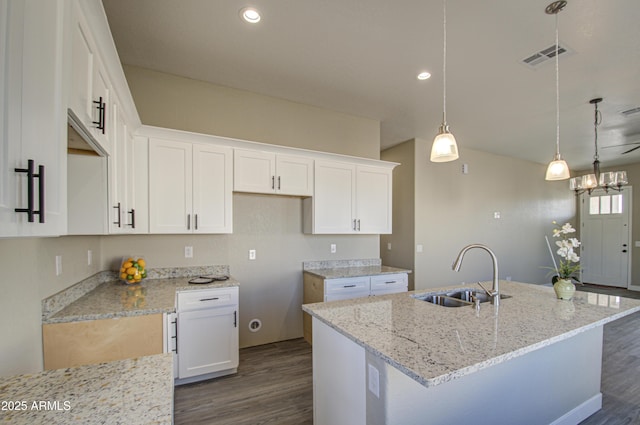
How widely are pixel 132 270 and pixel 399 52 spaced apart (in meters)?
3.07

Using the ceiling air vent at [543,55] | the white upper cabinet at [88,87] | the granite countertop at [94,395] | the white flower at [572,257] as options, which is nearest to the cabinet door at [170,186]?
the white upper cabinet at [88,87]

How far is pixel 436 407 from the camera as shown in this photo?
1466 mm

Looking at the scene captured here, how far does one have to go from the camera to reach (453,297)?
2.43 metres

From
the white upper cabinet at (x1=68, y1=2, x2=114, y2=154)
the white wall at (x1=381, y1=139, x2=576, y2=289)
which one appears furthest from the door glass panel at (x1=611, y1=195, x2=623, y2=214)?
the white upper cabinet at (x1=68, y1=2, x2=114, y2=154)

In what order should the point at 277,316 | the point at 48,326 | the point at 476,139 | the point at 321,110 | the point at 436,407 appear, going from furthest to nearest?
1. the point at 476,139
2. the point at 321,110
3. the point at 277,316
4. the point at 48,326
5. the point at 436,407

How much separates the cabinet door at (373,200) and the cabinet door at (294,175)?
28.4 inches

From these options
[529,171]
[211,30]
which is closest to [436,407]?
[211,30]

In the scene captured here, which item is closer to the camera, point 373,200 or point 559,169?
point 559,169

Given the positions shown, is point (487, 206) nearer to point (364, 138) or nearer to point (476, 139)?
point (476, 139)

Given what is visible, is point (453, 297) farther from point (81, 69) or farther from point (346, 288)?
point (81, 69)

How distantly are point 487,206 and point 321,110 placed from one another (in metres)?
4.05

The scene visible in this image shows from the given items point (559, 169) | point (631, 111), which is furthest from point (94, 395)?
point (631, 111)

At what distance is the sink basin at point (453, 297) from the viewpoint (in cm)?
232

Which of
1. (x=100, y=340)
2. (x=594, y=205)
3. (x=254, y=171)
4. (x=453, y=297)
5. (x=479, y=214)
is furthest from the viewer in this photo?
(x=594, y=205)
